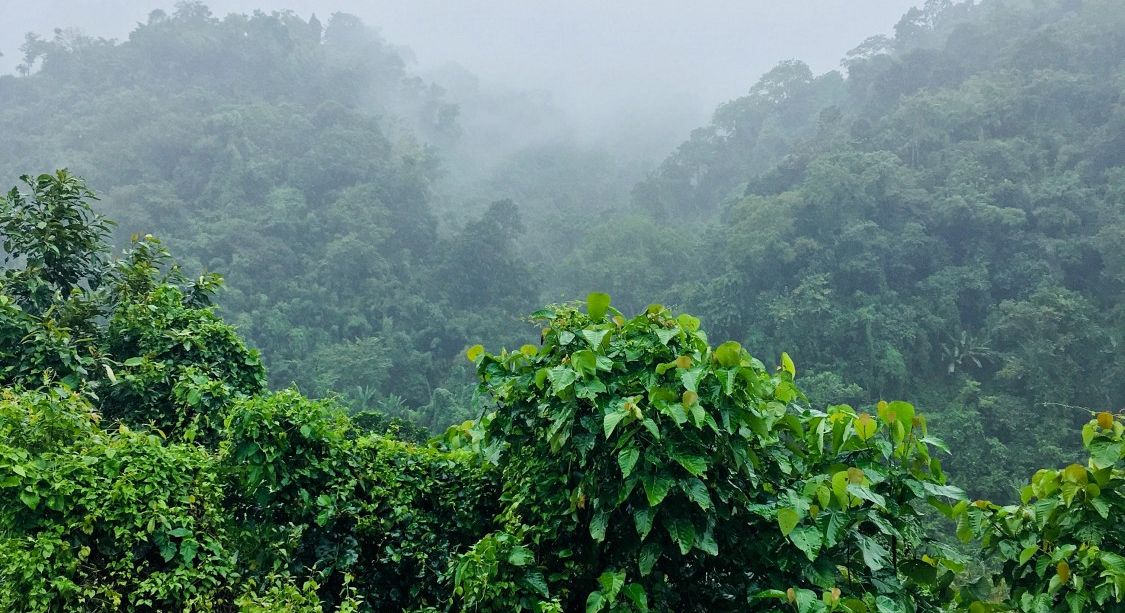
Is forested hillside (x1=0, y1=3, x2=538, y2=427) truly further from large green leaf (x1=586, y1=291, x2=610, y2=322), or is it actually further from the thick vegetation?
large green leaf (x1=586, y1=291, x2=610, y2=322)

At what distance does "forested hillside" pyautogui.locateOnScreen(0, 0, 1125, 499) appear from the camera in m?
18.3

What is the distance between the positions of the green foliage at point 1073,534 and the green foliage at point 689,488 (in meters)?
0.24

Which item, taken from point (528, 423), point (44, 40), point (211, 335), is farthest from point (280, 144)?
point (528, 423)

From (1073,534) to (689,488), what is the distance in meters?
1.14

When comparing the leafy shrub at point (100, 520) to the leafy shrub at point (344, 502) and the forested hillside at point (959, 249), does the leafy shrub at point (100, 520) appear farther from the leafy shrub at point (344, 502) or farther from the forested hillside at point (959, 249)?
the forested hillside at point (959, 249)

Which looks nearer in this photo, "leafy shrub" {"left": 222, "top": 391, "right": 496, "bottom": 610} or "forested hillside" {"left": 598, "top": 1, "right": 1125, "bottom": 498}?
"leafy shrub" {"left": 222, "top": 391, "right": 496, "bottom": 610}

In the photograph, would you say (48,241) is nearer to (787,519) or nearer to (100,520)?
(100,520)

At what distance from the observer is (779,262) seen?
73.6ft

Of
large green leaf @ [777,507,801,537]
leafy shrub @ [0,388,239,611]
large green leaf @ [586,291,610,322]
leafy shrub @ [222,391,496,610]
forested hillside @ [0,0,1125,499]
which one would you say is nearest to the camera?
large green leaf @ [777,507,801,537]

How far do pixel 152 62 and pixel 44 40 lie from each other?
19.0ft

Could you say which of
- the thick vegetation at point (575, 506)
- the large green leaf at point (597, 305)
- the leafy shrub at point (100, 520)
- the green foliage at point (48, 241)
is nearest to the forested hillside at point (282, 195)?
the green foliage at point (48, 241)

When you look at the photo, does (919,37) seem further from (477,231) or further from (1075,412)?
(1075,412)

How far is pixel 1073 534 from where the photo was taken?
2346 mm

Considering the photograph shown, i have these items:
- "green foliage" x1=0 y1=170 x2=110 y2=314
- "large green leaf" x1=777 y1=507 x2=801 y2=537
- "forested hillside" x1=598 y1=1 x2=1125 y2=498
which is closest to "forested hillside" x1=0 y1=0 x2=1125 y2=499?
"forested hillside" x1=598 y1=1 x2=1125 y2=498
